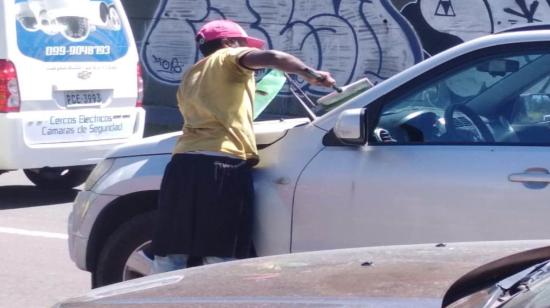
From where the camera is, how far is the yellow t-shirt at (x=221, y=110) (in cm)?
532

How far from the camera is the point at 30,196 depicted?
427 inches

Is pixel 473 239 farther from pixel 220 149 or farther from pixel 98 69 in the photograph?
pixel 98 69

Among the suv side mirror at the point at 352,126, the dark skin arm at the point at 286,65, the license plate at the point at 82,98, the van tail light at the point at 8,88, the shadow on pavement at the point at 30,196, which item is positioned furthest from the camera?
the shadow on pavement at the point at 30,196

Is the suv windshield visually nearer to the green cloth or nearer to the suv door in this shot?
the green cloth

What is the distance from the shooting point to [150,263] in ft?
18.6

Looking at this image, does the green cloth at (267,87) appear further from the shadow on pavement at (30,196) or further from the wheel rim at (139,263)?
the shadow on pavement at (30,196)

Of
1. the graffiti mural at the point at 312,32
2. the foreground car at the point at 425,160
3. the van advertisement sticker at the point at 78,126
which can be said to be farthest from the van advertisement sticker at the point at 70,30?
the graffiti mural at the point at 312,32

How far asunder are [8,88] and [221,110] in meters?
4.82

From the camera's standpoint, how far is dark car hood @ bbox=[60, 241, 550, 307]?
3008 millimetres

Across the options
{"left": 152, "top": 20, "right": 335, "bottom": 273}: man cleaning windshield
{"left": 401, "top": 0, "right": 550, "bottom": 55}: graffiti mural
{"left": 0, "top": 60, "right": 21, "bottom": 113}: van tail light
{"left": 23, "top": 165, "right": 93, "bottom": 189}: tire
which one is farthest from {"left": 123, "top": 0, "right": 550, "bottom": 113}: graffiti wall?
{"left": 152, "top": 20, "right": 335, "bottom": 273}: man cleaning windshield

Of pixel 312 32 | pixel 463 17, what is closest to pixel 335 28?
pixel 312 32

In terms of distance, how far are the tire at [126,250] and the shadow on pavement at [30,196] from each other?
4597 mm

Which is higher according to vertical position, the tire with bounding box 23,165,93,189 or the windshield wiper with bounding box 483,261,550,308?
Result: the windshield wiper with bounding box 483,261,550,308

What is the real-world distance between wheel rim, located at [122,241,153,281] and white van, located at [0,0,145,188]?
Answer: 4276 millimetres
